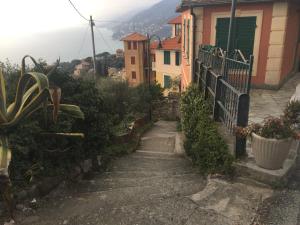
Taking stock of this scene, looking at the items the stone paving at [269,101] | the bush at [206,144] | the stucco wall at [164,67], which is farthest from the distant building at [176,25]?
the bush at [206,144]

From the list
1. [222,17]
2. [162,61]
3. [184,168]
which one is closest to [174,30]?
[162,61]

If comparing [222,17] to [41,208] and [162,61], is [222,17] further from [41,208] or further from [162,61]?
[162,61]

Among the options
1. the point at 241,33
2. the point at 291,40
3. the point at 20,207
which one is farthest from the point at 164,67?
the point at 20,207

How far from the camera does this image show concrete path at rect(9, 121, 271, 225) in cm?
320

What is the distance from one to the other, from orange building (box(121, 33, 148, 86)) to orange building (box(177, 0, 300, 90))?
89.5 feet

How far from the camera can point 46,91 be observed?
365 centimetres

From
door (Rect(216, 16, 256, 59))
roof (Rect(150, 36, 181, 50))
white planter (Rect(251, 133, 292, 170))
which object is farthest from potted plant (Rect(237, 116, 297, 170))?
roof (Rect(150, 36, 181, 50))

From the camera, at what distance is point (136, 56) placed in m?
37.3

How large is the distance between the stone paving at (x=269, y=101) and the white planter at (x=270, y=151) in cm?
213

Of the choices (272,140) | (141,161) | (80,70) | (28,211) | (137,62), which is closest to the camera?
(272,140)

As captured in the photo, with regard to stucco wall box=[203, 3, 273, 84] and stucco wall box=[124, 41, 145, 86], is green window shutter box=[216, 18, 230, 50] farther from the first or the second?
A: stucco wall box=[124, 41, 145, 86]

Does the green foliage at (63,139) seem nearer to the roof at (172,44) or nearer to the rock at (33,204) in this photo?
Answer: the rock at (33,204)

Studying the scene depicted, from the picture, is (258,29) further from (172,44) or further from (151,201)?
(172,44)

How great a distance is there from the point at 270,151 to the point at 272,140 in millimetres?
168
